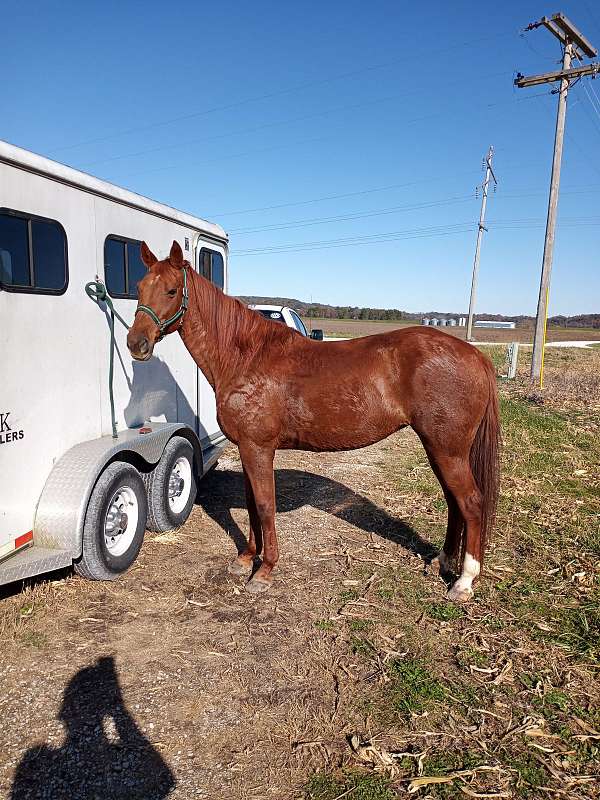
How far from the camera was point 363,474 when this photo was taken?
23.6ft

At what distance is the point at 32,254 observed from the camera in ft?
11.4

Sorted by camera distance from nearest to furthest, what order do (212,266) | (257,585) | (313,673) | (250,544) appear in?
(313,673) → (257,585) → (250,544) → (212,266)

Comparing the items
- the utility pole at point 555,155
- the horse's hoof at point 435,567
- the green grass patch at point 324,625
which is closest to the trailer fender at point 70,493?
the green grass patch at point 324,625

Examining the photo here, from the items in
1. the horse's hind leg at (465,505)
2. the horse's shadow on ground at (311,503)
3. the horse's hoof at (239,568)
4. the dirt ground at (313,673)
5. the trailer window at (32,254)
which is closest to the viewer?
the dirt ground at (313,673)

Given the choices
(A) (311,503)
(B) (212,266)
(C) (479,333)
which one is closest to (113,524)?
(A) (311,503)

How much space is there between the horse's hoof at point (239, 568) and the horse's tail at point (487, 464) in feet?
6.16

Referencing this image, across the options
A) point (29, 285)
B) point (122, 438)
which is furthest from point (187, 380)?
point (29, 285)

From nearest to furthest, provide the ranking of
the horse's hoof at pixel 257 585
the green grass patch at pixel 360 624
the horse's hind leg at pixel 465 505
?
the green grass patch at pixel 360 624 → the horse's hind leg at pixel 465 505 → the horse's hoof at pixel 257 585

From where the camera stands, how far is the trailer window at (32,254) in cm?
325

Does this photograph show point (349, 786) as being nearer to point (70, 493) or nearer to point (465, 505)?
point (465, 505)

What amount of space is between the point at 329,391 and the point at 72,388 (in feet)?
6.46

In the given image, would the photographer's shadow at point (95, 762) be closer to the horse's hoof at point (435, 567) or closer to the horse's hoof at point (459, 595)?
the horse's hoof at point (459, 595)

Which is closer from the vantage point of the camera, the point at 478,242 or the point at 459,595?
the point at 459,595

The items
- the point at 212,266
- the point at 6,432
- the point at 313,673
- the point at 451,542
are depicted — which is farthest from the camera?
the point at 212,266
